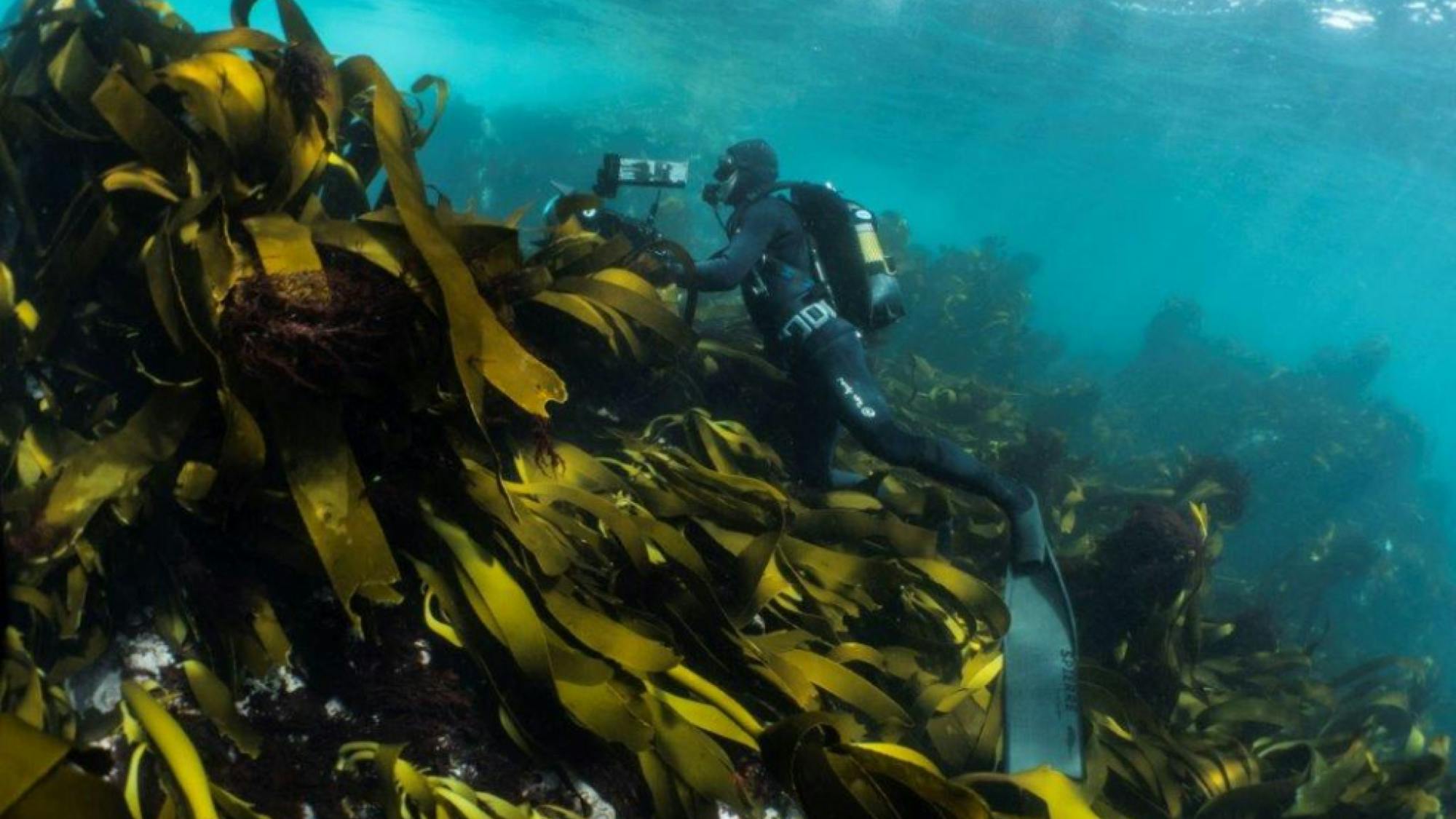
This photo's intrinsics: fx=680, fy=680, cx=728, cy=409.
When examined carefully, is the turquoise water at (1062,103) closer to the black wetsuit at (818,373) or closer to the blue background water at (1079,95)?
the blue background water at (1079,95)

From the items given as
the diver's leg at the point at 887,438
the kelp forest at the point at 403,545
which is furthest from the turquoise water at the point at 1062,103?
the kelp forest at the point at 403,545

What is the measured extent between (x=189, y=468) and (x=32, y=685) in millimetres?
559

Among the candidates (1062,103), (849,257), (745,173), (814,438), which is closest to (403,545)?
(814,438)

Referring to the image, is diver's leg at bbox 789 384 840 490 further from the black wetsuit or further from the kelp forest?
the kelp forest

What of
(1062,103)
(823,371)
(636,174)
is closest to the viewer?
(636,174)

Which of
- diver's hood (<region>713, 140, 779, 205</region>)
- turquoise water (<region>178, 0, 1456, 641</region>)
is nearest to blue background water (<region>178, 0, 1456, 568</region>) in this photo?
turquoise water (<region>178, 0, 1456, 641</region>)

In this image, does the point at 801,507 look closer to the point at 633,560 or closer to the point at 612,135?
the point at 633,560

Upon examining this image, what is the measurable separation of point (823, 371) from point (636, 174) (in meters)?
1.56

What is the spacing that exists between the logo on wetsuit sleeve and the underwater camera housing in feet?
4.80

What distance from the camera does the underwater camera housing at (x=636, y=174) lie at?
12.4ft

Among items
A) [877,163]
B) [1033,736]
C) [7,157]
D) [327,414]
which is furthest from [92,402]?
[877,163]

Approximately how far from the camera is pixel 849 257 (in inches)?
178

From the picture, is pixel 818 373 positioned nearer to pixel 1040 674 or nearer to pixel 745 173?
pixel 745 173

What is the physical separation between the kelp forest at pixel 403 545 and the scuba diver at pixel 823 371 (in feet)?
1.12
